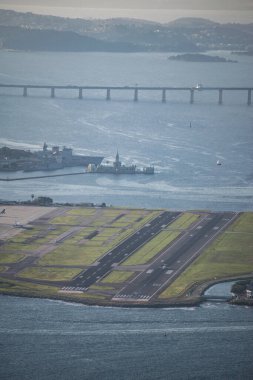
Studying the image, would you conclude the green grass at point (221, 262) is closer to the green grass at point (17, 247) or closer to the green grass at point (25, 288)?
the green grass at point (25, 288)

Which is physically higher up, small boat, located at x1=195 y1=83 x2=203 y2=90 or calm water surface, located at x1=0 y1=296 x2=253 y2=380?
calm water surface, located at x1=0 y1=296 x2=253 y2=380

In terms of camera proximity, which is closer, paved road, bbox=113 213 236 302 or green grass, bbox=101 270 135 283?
paved road, bbox=113 213 236 302

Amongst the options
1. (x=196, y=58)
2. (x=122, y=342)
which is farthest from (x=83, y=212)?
(x=196, y=58)

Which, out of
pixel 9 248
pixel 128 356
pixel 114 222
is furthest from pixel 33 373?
pixel 114 222

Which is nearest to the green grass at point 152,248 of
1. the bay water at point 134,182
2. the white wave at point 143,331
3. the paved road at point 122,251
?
the paved road at point 122,251

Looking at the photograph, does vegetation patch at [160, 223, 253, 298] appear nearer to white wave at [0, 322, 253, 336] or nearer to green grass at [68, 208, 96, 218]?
white wave at [0, 322, 253, 336]

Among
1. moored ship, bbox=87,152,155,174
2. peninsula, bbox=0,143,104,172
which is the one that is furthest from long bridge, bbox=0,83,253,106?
moored ship, bbox=87,152,155,174
